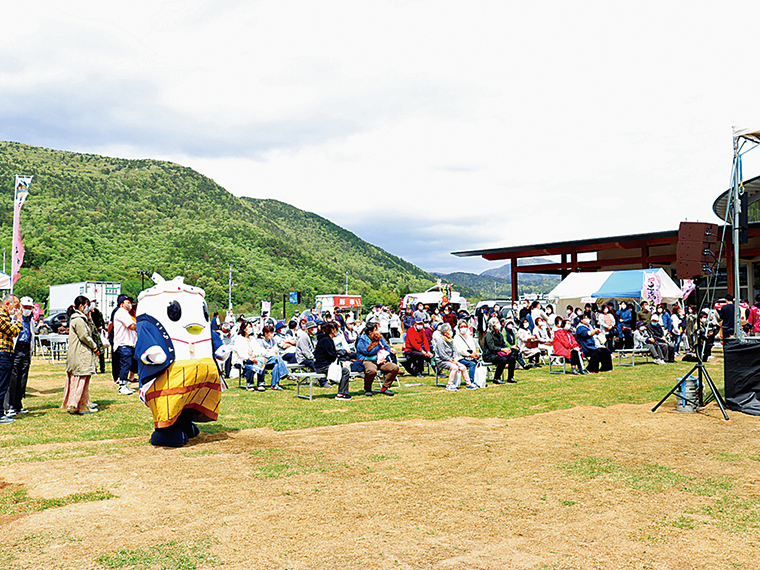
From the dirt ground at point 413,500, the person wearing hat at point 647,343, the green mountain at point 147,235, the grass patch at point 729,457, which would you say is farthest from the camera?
the green mountain at point 147,235

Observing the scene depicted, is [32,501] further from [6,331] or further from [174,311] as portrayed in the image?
[6,331]

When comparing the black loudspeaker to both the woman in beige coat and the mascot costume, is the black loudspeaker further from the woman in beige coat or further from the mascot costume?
the woman in beige coat

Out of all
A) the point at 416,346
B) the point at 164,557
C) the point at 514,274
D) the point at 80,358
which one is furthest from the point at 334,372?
the point at 514,274

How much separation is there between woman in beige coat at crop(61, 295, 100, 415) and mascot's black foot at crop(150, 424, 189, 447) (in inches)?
103

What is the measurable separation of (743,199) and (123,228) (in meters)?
84.7

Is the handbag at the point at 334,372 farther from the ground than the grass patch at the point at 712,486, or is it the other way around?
the handbag at the point at 334,372

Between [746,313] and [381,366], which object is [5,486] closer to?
[381,366]

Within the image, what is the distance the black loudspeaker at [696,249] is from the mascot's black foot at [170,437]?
282 inches

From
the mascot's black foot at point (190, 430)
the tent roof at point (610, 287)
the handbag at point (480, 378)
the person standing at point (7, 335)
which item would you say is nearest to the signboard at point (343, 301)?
the tent roof at point (610, 287)

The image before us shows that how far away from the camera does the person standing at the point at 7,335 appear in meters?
8.16

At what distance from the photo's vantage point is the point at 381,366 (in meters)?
11.5

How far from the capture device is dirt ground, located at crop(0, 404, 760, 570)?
152 inches

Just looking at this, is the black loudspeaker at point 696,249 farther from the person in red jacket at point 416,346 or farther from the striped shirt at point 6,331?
the striped shirt at point 6,331

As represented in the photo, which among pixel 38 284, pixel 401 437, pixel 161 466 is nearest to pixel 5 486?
pixel 161 466
